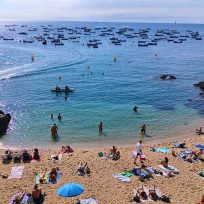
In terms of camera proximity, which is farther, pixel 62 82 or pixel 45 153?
pixel 62 82

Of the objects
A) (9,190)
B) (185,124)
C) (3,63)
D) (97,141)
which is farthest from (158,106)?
(3,63)

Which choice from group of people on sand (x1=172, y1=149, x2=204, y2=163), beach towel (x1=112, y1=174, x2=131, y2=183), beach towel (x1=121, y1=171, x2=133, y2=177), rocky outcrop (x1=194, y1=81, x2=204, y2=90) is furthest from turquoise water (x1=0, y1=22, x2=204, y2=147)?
beach towel (x1=112, y1=174, x2=131, y2=183)

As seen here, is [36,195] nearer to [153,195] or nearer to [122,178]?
[122,178]

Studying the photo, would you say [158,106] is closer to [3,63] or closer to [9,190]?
[9,190]

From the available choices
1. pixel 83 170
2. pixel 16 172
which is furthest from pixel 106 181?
pixel 16 172

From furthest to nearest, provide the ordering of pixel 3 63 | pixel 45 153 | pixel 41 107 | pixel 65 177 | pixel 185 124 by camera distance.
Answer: pixel 3 63, pixel 41 107, pixel 185 124, pixel 45 153, pixel 65 177
